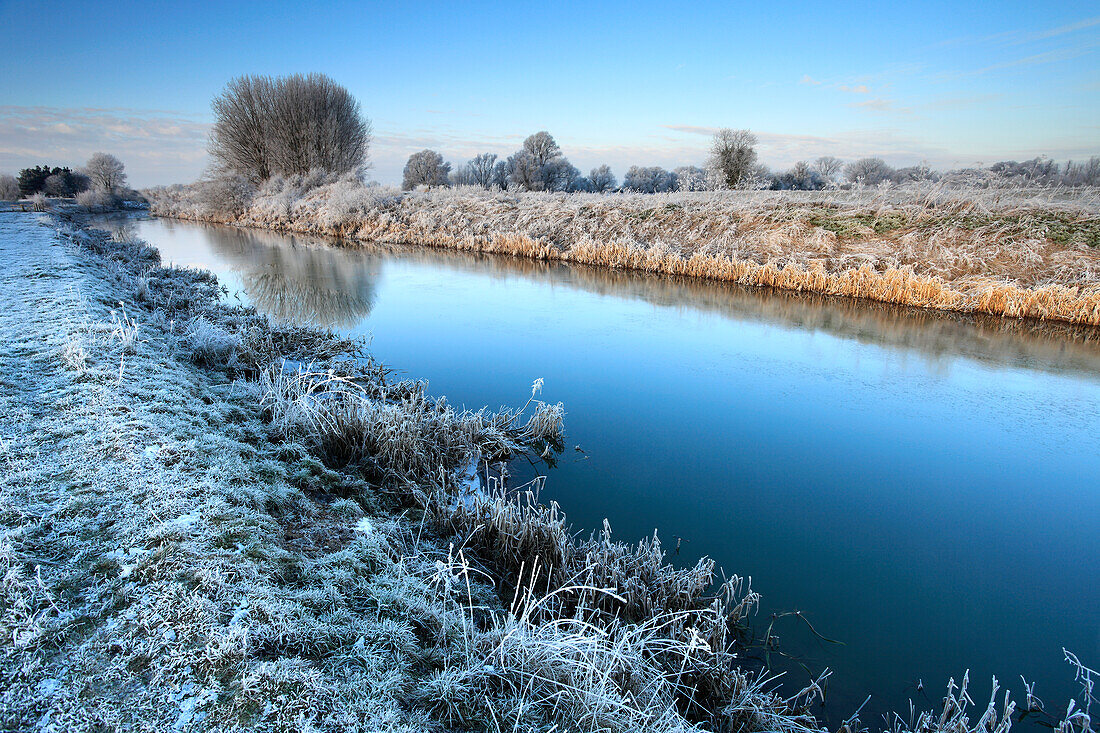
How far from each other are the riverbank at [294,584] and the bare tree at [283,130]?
1298 inches

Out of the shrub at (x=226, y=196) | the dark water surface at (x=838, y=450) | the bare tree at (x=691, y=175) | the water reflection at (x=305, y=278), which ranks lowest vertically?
the dark water surface at (x=838, y=450)

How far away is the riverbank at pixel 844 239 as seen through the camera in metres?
10.1

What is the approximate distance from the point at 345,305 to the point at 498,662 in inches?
378

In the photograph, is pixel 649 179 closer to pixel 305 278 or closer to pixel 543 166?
pixel 543 166

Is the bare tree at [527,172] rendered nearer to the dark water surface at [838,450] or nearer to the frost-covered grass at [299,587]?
the dark water surface at [838,450]

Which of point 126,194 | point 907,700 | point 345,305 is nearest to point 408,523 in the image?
point 907,700

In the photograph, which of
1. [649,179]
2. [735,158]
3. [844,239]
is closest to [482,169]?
[649,179]

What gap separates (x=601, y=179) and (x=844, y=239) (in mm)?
35876

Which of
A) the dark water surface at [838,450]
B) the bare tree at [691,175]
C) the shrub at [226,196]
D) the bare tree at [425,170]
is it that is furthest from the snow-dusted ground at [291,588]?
the bare tree at [425,170]

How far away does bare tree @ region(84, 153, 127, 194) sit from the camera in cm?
4509

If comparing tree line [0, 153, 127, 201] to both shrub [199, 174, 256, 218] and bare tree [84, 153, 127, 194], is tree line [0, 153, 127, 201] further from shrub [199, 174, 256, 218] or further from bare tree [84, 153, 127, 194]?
shrub [199, 174, 256, 218]

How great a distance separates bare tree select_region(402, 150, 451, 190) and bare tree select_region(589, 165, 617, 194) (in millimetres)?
14176

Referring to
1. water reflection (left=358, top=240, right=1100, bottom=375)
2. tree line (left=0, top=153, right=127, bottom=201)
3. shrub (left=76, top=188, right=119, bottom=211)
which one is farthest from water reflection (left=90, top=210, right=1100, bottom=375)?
tree line (left=0, top=153, right=127, bottom=201)

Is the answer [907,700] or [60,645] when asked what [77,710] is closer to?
[60,645]
